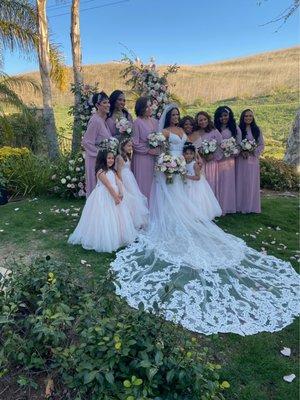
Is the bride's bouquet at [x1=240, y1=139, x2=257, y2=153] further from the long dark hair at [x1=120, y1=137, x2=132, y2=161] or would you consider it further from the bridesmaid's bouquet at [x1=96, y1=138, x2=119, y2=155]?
the bridesmaid's bouquet at [x1=96, y1=138, x2=119, y2=155]

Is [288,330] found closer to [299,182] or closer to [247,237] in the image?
[247,237]

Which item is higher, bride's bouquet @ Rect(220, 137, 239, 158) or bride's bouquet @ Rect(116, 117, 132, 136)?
bride's bouquet @ Rect(116, 117, 132, 136)

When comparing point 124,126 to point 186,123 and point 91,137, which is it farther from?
point 186,123

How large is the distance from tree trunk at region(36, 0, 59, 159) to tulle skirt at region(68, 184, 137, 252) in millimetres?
6576

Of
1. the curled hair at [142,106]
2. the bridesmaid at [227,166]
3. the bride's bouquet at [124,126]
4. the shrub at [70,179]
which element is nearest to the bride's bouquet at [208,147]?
the bridesmaid at [227,166]

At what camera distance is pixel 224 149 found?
750 centimetres

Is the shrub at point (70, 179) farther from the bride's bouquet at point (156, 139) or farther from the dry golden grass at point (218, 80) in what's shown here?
the dry golden grass at point (218, 80)

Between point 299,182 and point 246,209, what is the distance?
13.9 feet

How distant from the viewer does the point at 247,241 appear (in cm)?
637

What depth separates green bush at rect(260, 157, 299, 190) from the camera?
36.6 ft

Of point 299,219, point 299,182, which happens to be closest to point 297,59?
point 299,182

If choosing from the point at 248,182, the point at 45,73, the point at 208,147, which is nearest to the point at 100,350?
the point at 208,147

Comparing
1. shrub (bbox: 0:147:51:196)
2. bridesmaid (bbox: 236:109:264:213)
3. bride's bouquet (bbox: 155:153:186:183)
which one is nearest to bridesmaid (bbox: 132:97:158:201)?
bride's bouquet (bbox: 155:153:186:183)

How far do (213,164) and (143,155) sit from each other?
1.51 m
